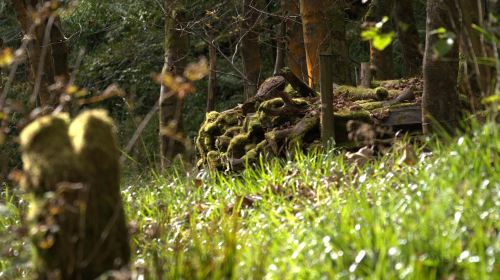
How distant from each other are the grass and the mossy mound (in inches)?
114

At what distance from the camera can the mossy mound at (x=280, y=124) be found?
967 centimetres

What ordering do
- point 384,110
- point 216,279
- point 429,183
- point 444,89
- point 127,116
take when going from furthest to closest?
1. point 127,116
2. point 384,110
3. point 444,89
4. point 429,183
5. point 216,279

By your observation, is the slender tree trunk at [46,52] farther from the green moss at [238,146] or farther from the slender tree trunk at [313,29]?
the green moss at [238,146]

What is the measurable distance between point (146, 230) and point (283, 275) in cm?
207

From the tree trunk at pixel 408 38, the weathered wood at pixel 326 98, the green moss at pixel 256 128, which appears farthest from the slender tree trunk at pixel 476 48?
the tree trunk at pixel 408 38

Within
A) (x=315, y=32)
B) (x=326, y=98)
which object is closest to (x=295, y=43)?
(x=315, y=32)

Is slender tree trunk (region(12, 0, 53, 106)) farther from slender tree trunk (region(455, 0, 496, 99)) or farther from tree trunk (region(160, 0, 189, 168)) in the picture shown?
slender tree trunk (region(455, 0, 496, 99))

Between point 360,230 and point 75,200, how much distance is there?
149 centimetres

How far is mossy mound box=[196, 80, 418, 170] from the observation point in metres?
9.67

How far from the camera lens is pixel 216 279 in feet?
15.1

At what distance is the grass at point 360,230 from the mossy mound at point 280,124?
2.90 metres

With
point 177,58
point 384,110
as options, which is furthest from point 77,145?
point 177,58

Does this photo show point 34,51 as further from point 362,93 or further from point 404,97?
point 404,97

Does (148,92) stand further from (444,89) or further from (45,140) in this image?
(45,140)
